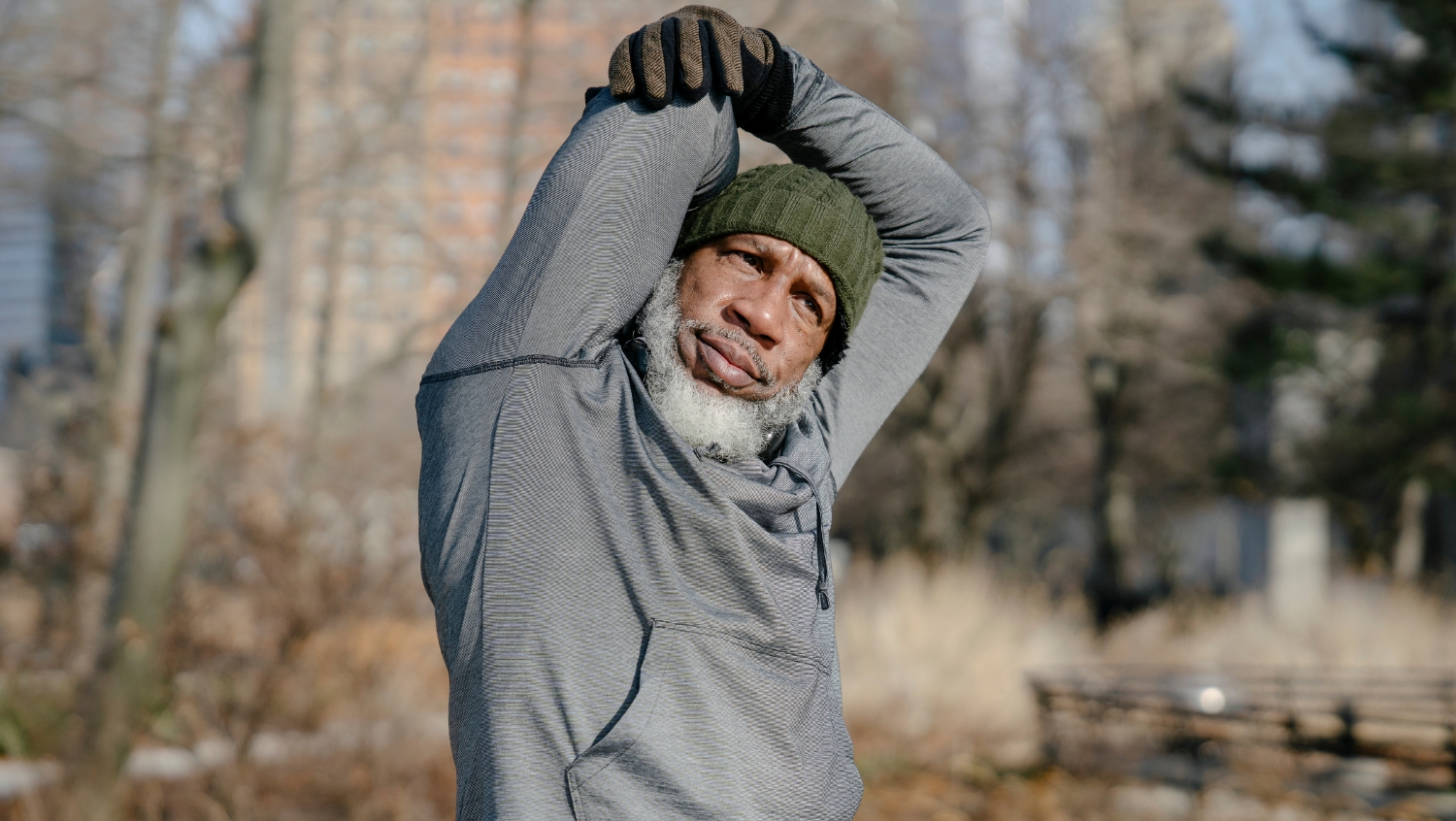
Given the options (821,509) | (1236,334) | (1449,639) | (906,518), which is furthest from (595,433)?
(906,518)

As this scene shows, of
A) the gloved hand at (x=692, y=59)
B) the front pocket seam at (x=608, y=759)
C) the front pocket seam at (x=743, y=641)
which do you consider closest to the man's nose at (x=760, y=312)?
the gloved hand at (x=692, y=59)

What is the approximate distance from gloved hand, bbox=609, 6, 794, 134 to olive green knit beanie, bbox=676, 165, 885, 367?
5.6 inches

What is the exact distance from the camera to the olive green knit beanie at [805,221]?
167 centimetres

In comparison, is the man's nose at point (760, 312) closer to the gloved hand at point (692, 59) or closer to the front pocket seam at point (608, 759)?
the gloved hand at point (692, 59)

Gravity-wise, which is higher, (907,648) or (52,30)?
(52,30)

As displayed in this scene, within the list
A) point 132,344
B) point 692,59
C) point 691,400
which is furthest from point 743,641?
point 132,344

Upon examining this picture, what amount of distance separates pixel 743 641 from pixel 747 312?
45 cm

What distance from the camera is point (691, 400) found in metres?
1.63

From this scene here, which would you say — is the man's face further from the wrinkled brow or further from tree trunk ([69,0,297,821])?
tree trunk ([69,0,297,821])

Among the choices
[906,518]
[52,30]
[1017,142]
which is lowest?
[906,518]

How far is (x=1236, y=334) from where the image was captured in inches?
735

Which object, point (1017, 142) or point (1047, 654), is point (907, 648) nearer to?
point (1047, 654)

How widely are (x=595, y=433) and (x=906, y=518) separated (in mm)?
25115

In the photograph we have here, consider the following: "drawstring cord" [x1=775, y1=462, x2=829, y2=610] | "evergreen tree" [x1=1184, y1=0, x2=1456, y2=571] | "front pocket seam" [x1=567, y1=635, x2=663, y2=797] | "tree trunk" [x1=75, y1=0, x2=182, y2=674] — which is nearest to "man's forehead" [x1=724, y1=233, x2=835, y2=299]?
"drawstring cord" [x1=775, y1=462, x2=829, y2=610]
